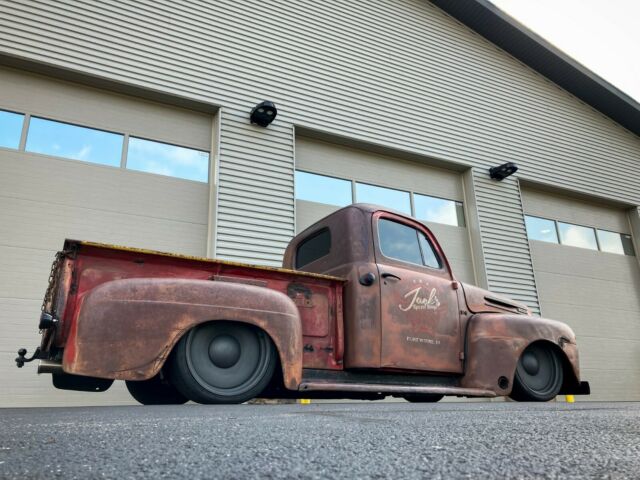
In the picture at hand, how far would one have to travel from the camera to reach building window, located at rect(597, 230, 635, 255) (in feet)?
43.4

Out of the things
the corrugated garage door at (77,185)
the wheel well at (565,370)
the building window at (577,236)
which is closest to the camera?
the wheel well at (565,370)

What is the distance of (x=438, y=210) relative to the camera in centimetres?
1090

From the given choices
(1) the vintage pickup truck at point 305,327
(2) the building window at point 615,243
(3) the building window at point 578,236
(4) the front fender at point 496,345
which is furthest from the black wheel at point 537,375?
(2) the building window at point 615,243

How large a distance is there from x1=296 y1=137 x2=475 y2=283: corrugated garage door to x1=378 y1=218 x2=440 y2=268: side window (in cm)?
387

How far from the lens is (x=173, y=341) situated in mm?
3525

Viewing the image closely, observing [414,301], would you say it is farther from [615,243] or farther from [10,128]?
[615,243]

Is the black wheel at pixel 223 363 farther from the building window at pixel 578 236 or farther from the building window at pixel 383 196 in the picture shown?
the building window at pixel 578 236

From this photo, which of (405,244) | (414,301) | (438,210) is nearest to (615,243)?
(438,210)

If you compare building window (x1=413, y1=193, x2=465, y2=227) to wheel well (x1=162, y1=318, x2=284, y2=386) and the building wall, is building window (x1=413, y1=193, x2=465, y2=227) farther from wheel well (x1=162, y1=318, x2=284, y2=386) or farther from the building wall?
wheel well (x1=162, y1=318, x2=284, y2=386)

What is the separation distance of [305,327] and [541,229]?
9784mm

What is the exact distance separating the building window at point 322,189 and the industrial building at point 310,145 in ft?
0.14

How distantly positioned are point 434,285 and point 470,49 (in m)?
9.67

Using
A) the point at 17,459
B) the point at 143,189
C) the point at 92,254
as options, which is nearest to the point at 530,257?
the point at 143,189

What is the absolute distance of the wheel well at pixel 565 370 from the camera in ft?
18.4
